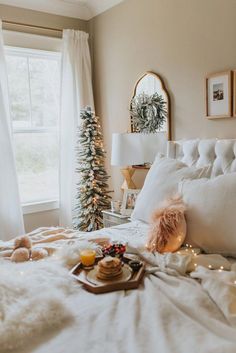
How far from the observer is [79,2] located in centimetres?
399

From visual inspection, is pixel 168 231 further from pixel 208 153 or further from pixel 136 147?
pixel 136 147

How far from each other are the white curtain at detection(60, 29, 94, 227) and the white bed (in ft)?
8.45

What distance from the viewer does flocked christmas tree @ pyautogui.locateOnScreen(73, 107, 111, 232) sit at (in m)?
3.76

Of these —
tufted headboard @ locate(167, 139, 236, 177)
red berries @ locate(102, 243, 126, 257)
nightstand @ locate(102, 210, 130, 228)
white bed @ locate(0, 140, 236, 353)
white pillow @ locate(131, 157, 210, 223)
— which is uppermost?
tufted headboard @ locate(167, 139, 236, 177)

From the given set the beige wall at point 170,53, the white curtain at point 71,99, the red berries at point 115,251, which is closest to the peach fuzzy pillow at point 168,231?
the red berries at point 115,251

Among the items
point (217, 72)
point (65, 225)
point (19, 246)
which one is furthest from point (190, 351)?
point (65, 225)

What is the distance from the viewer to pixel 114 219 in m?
3.31

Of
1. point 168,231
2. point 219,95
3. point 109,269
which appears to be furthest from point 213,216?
point 219,95

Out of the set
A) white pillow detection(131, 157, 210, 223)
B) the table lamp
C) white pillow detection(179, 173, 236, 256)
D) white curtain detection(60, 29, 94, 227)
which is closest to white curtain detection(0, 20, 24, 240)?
white curtain detection(60, 29, 94, 227)

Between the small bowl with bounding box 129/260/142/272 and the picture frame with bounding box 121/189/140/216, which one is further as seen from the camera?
the picture frame with bounding box 121/189/140/216

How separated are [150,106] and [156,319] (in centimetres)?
237

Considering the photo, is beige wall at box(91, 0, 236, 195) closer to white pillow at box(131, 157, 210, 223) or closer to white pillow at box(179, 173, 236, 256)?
white pillow at box(131, 157, 210, 223)

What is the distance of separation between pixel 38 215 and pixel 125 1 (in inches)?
98.6

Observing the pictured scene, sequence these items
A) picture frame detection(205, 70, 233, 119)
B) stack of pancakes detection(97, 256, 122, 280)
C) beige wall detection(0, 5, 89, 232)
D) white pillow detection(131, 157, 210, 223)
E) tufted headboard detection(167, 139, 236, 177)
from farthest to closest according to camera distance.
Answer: beige wall detection(0, 5, 89, 232) < picture frame detection(205, 70, 233, 119) < tufted headboard detection(167, 139, 236, 177) < white pillow detection(131, 157, 210, 223) < stack of pancakes detection(97, 256, 122, 280)
